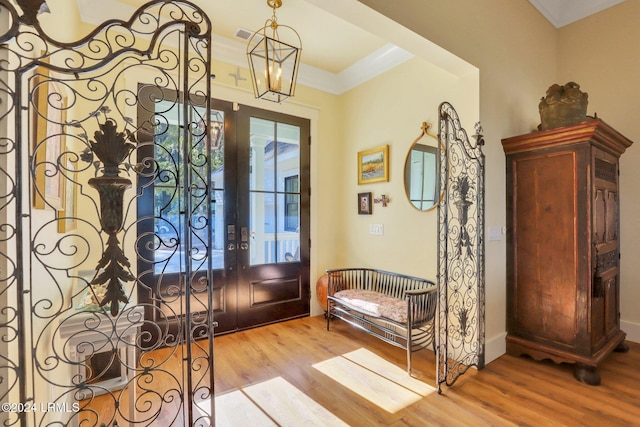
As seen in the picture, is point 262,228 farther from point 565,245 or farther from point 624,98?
point 624,98

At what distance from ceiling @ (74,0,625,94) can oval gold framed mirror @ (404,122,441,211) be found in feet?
3.17

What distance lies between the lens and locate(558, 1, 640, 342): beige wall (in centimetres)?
298

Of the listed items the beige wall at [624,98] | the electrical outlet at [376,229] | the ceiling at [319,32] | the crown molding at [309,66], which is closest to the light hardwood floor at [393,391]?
the beige wall at [624,98]

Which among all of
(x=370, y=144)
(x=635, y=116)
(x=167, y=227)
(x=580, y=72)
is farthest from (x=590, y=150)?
(x=167, y=227)

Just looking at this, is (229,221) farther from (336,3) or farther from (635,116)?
(635,116)

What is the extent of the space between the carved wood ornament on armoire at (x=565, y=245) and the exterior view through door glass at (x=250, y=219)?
225 centimetres

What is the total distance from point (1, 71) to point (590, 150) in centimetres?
336

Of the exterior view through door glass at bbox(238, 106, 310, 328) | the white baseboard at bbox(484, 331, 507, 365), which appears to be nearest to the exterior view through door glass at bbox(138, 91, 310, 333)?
the exterior view through door glass at bbox(238, 106, 310, 328)

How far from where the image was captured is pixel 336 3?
1822 millimetres

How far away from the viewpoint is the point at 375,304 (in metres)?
2.79

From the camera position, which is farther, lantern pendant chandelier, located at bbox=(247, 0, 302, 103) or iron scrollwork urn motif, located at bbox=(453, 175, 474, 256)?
iron scrollwork urn motif, located at bbox=(453, 175, 474, 256)

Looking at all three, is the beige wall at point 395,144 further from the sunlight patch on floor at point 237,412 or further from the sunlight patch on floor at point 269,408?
the sunlight patch on floor at point 237,412

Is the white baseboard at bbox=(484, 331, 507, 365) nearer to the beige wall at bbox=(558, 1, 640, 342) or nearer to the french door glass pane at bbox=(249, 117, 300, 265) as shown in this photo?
the beige wall at bbox=(558, 1, 640, 342)

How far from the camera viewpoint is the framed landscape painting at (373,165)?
346cm
